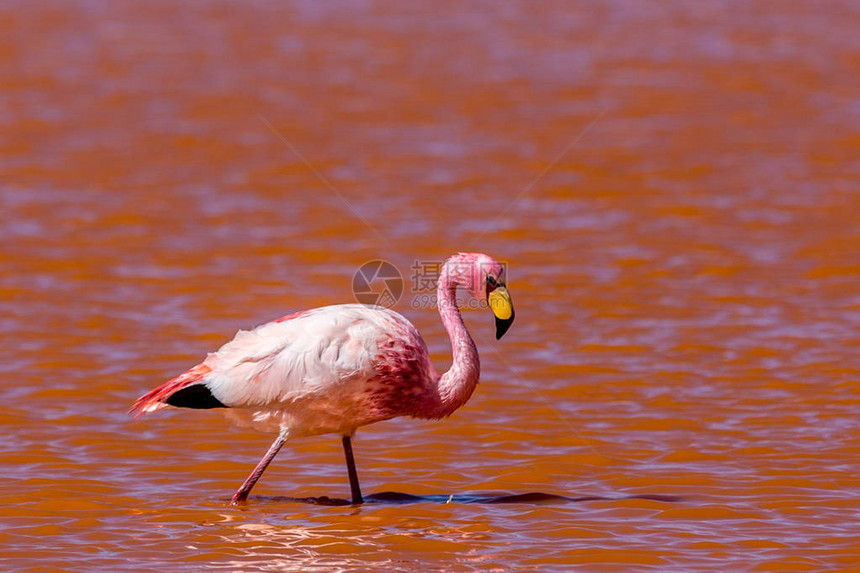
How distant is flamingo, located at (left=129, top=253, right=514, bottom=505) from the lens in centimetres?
826

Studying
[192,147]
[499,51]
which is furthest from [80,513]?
[499,51]

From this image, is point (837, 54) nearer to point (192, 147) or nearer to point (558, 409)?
point (192, 147)

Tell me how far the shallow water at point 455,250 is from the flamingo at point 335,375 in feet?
1.60

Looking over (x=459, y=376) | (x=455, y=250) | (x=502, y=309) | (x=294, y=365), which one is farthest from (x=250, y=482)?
(x=455, y=250)

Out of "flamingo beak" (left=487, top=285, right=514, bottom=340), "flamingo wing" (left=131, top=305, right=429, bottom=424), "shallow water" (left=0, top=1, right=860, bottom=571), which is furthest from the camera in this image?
"flamingo beak" (left=487, top=285, right=514, bottom=340)

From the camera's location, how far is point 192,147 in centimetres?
1756

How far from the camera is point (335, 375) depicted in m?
8.22

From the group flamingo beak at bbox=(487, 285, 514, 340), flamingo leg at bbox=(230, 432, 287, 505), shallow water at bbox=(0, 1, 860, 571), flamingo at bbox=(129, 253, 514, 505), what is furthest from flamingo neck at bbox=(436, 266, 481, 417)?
flamingo leg at bbox=(230, 432, 287, 505)

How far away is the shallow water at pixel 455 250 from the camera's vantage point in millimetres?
8039

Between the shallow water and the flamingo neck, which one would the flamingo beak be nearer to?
the flamingo neck

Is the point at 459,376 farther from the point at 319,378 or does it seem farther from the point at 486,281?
the point at 319,378

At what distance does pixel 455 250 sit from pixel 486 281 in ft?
18.9

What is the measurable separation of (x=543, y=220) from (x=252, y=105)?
559cm

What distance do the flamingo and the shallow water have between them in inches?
19.3
